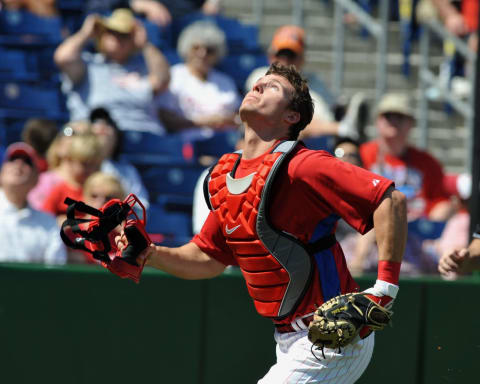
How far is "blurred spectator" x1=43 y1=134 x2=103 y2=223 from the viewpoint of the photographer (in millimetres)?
6508

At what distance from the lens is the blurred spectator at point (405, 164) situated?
23.8 feet

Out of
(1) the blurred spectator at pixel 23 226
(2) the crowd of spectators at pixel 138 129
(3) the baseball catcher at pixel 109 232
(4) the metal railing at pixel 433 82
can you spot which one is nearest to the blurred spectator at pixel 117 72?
(2) the crowd of spectators at pixel 138 129

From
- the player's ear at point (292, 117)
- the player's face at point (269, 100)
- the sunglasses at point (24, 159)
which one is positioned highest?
the player's face at point (269, 100)

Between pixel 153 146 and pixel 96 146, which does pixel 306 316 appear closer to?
pixel 96 146

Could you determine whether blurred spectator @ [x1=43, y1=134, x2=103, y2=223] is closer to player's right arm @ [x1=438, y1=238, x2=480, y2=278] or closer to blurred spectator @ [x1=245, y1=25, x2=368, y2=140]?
blurred spectator @ [x1=245, y1=25, x2=368, y2=140]

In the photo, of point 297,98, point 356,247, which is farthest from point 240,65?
point 297,98

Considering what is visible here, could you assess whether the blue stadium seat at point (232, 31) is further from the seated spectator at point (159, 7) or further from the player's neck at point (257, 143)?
the player's neck at point (257, 143)

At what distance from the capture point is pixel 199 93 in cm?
810

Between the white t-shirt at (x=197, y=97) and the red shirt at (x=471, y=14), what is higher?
the red shirt at (x=471, y=14)

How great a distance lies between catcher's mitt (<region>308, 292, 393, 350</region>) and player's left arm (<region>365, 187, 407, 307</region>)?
72 mm

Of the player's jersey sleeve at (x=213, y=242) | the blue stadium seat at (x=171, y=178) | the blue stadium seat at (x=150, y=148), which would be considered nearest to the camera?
the player's jersey sleeve at (x=213, y=242)

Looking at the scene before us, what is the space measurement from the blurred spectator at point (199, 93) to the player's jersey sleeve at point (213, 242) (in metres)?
4.17

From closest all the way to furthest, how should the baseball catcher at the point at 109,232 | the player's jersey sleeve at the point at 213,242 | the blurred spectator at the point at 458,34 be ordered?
the baseball catcher at the point at 109,232 → the player's jersey sleeve at the point at 213,242 → the blurred spectator at the point at 458,34

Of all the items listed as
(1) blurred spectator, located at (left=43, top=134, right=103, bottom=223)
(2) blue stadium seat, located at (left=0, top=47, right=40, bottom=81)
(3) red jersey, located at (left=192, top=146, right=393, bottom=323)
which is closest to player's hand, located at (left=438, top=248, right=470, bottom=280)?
(3) red jersey, located at (left=192, top=146, right=393, bottom=323)
